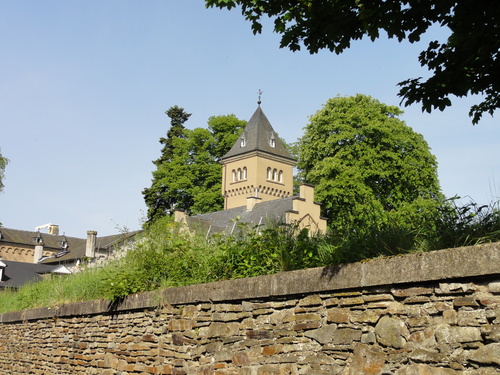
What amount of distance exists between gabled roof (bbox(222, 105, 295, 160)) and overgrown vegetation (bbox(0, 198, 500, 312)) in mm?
52170

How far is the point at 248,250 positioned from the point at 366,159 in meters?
31.1

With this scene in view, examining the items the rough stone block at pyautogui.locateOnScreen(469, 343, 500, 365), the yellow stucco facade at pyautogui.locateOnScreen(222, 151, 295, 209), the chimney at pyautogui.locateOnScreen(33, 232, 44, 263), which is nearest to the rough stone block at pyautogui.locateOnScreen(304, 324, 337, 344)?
the rough stone block at pyautogui.locateOnScreen(469, 343, 500, 365)

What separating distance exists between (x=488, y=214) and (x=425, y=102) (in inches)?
63.3

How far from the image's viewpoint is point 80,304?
10734 millimetres

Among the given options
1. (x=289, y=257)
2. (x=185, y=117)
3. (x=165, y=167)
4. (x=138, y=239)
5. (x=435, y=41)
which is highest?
(x=185, y=117)

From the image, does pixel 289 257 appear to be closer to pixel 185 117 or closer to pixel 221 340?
pixel 221 340

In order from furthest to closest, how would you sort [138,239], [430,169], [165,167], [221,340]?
[165,167], [430,169], [138,239], [221,340]

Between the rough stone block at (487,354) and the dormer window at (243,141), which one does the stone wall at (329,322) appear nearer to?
the rough stone block at (487,354)

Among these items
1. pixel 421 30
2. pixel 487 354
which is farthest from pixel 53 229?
pixel 487 354

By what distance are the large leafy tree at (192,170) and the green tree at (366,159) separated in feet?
47.2

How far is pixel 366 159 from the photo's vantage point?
37844mm

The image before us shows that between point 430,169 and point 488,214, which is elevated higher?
point 430,169

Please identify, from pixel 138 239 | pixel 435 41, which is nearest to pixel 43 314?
pixel 138 239

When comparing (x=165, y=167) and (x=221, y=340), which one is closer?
(x=221, y=340)
